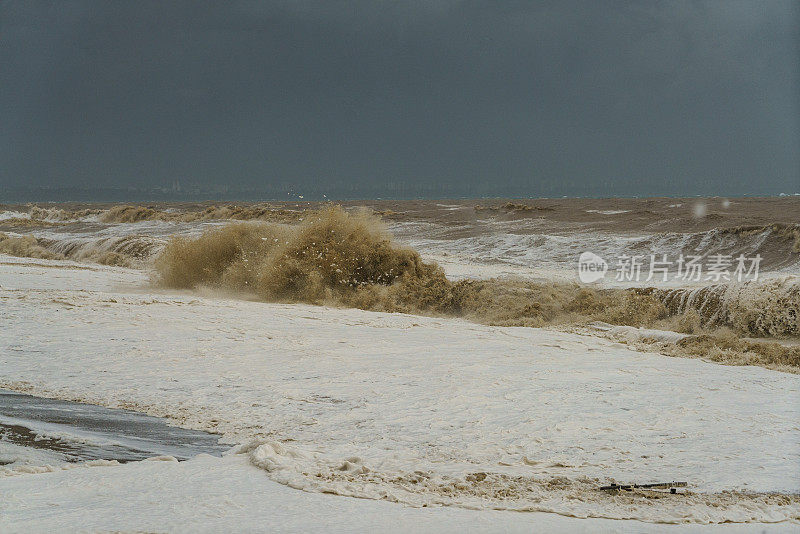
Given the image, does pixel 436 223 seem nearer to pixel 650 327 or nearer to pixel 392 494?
pixel 650 327

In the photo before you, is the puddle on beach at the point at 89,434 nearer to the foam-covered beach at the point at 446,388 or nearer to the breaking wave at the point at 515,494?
the foam-covered beach at the point at 446,388

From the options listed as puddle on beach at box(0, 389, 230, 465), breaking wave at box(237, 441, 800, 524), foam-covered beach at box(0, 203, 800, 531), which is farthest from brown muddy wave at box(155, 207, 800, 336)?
breaking wave at box(237, 441, 800, 524)

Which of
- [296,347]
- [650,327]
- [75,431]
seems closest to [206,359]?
[296,347]

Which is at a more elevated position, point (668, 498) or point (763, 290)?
point (763, 290)

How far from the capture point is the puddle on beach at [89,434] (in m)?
4.27

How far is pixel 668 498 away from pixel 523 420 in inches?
62.5

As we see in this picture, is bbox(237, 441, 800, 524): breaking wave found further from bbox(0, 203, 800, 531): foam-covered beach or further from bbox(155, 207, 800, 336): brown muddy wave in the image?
bbox(155, 207, 800, 336): brown muddy wave

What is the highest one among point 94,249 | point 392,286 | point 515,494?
point 392,286

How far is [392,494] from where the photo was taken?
3.37 m

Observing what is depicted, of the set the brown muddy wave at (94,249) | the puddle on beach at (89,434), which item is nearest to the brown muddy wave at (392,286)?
the brown muddy wave at (94,249)

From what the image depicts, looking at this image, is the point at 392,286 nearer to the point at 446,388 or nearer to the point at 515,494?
the point at 446,388

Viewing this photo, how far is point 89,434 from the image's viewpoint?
4.65 meters

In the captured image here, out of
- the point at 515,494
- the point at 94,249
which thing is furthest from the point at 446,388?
the point at 94,249

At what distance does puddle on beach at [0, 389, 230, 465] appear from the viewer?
4270 mm
